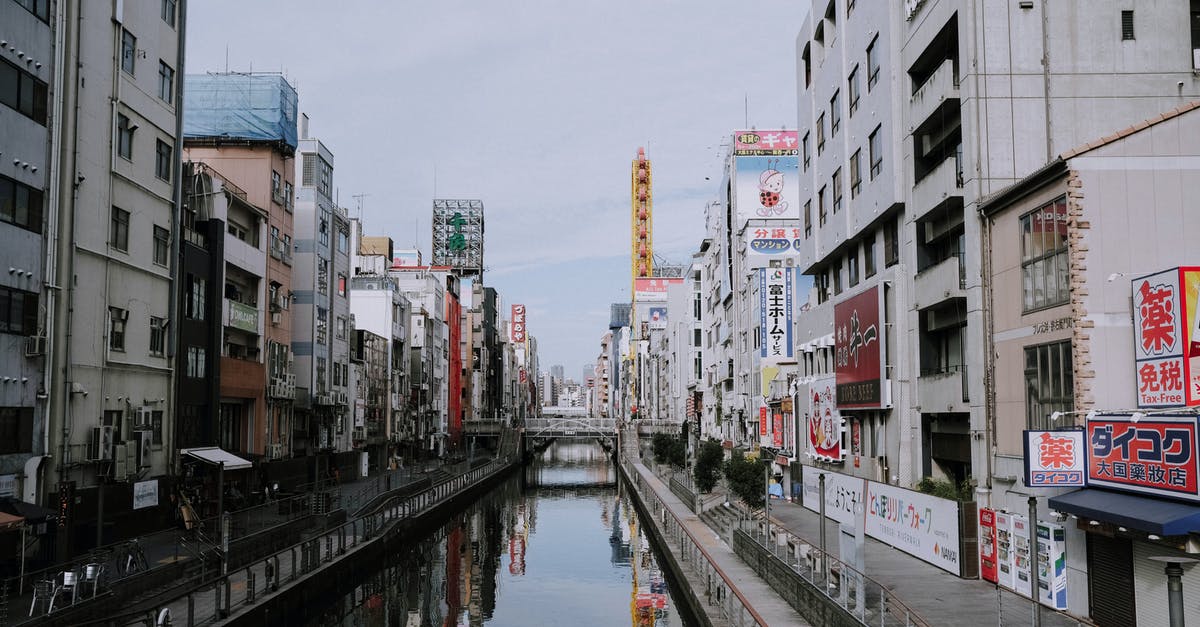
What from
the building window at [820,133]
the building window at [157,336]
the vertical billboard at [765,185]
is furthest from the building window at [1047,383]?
the vertical billboard at [765,185]

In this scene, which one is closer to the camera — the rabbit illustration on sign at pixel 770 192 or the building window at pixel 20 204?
the building window at pixel 20 204

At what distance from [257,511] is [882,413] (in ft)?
70.0

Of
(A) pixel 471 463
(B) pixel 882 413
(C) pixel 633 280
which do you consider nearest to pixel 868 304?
(B) pixel 882 413

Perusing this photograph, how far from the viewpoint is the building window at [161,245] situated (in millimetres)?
33688

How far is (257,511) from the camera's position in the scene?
31.6 m

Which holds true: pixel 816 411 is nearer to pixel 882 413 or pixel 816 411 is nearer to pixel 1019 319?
pixel 882 413

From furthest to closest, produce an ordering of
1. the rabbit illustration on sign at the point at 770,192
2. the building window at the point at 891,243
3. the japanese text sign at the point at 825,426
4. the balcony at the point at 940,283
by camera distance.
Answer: the rabbit illustration on sign at the point at 770,192 < the building window at the point at 891,243 < the japanese text sign at the point at 825,426 < the balcony at the point at 940,283

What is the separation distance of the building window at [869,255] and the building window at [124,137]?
25698 mm

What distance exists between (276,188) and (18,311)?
24094mm

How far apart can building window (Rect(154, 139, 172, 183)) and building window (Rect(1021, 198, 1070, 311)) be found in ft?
92.9

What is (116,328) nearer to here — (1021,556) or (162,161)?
(162,161)

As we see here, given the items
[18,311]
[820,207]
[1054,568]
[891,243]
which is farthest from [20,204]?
[820,207]

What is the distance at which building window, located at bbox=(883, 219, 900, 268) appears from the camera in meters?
31.6

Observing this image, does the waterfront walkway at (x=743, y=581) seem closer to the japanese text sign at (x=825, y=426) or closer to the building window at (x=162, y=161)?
the japanese text sign at (x=825, y=426)
